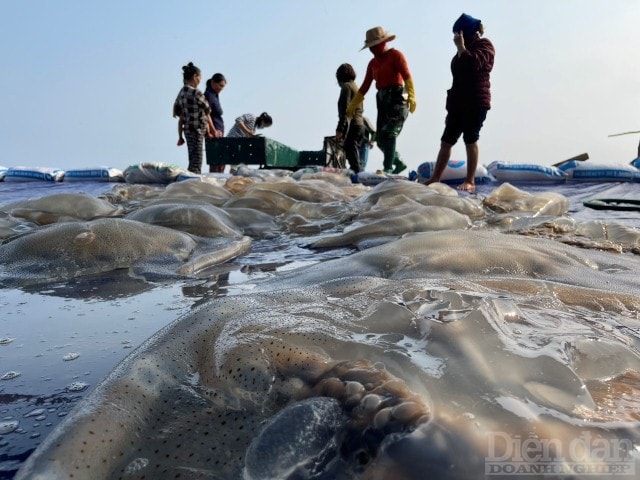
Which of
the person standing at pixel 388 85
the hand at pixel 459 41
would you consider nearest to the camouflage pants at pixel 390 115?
the person standing at pixel 388 85

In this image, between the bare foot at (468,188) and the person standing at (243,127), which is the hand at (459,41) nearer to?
the bare foot at (468,188)

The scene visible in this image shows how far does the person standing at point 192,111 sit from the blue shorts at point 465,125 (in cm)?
362

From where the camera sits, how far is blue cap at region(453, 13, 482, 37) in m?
4.98

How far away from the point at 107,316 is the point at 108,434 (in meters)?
0.76

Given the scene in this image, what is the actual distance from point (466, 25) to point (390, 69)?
4.88 feet

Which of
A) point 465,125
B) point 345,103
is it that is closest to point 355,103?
point 345,103

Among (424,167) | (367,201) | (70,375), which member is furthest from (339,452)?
(424,167)

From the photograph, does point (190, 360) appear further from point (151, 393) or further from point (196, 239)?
point (196, 239)

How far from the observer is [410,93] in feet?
21.6

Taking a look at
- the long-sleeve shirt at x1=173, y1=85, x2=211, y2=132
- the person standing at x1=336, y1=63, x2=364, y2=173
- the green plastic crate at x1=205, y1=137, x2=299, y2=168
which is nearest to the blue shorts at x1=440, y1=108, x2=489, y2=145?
the person standing at x1=336, y1=63, x2=364, y2=173

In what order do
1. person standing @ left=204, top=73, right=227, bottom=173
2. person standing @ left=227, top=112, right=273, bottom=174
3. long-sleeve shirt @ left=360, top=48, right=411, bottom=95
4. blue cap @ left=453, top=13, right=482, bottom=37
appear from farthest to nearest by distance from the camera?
person standing @ left=227, top=112, right=273, bottom=174 < person standing @ left=204, top=73, right=227, bottom=173 < long-sleeve shirt @ left=360, top=48, right=411, bottom=95 < blue cap @ left=453, top=13, right=482, bottom=37

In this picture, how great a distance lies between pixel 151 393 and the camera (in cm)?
73

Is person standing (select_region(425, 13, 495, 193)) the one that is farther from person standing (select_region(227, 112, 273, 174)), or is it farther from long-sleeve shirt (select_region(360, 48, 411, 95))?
person standing (select_region(227, 112, 273, 174))

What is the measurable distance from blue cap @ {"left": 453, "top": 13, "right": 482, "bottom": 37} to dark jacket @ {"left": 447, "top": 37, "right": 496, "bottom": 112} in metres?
0.09
